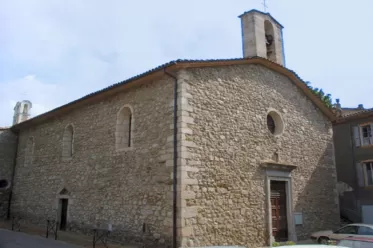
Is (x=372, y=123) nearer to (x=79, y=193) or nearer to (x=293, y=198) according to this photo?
(x=293, y=198)

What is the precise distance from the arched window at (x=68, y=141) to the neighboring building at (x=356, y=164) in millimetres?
12103

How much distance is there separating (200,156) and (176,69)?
2621mm

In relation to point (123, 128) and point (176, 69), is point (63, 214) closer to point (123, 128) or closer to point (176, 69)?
point (123, 128)

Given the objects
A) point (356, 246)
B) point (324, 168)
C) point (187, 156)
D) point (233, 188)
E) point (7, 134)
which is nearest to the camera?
point (356, 246)

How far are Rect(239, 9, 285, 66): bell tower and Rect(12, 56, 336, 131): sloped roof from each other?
0.52m

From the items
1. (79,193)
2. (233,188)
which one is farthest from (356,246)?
(79,193)

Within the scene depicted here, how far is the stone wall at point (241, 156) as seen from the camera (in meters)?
9.48

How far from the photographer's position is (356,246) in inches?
326

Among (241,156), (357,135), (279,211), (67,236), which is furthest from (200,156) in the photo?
(357,135)

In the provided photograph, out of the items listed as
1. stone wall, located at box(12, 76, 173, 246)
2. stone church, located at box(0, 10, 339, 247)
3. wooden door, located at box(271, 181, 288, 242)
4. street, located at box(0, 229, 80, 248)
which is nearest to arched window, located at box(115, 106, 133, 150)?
stone church, located at box(0, 10, 339, 247)

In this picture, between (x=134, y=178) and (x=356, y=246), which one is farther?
(x=134, y=178)

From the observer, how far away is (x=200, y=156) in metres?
9.71

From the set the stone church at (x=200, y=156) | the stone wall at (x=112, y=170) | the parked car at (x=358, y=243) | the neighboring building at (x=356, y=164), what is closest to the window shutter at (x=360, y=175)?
the neighboring building at (x=356, y=164)

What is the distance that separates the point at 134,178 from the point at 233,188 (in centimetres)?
304
